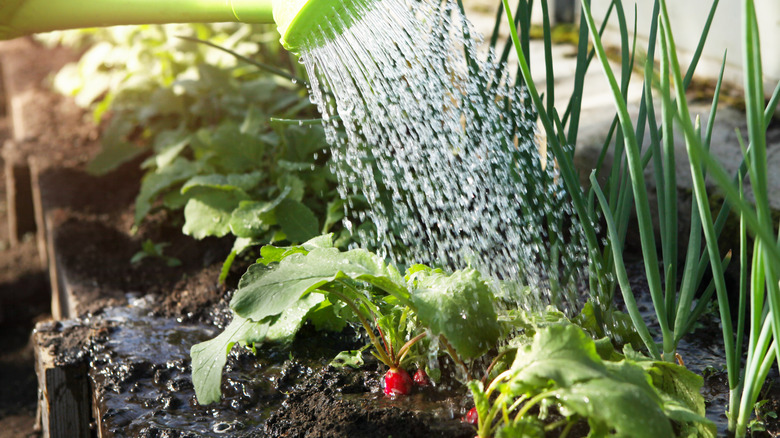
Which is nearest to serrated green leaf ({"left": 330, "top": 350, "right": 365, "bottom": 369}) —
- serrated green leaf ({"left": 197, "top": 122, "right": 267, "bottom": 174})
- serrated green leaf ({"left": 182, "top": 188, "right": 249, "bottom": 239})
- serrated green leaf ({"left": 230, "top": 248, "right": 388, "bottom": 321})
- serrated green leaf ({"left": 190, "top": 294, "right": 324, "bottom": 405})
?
serrated green leaf ({"left": 190, "top": 294, "right": 324, "bottom": 405})

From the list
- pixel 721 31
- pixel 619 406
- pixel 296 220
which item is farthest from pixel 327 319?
pixel 721 31

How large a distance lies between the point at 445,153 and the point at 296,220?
0.43 meters

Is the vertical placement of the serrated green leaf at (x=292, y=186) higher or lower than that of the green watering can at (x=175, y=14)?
lower

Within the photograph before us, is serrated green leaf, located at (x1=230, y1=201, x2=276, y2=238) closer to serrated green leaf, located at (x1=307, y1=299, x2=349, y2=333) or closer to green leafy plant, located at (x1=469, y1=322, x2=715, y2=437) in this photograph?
serrated green leaf, located at (x1=307, y1=299, x2=349, y2=333)

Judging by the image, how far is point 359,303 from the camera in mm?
1484

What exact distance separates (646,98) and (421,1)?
33.5 inches

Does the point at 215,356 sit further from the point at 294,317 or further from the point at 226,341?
the point at 294,317

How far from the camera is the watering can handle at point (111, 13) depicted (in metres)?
1.44

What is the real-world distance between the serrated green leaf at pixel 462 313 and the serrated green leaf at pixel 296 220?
787 mm

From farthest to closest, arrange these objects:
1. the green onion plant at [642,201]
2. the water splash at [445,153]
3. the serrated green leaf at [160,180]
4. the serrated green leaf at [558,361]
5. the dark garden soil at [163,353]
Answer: the serrated green leaf at [160,180], the water splash at [445,153], the dark garden soil at [163,353], the green onion plant at [642,201], the serrated green leaf at [558,361]

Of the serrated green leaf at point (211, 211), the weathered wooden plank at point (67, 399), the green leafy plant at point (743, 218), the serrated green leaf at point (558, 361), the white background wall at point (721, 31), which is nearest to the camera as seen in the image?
the green leafy plant at point (743, 218)

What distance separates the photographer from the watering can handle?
144 cm

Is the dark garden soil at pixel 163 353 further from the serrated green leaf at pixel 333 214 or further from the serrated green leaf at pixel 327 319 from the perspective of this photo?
the serrated green leaf at pixel 333 214

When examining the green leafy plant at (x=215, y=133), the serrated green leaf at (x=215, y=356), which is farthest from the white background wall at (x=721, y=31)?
the serrated green leaf at (x=215, y=356)
